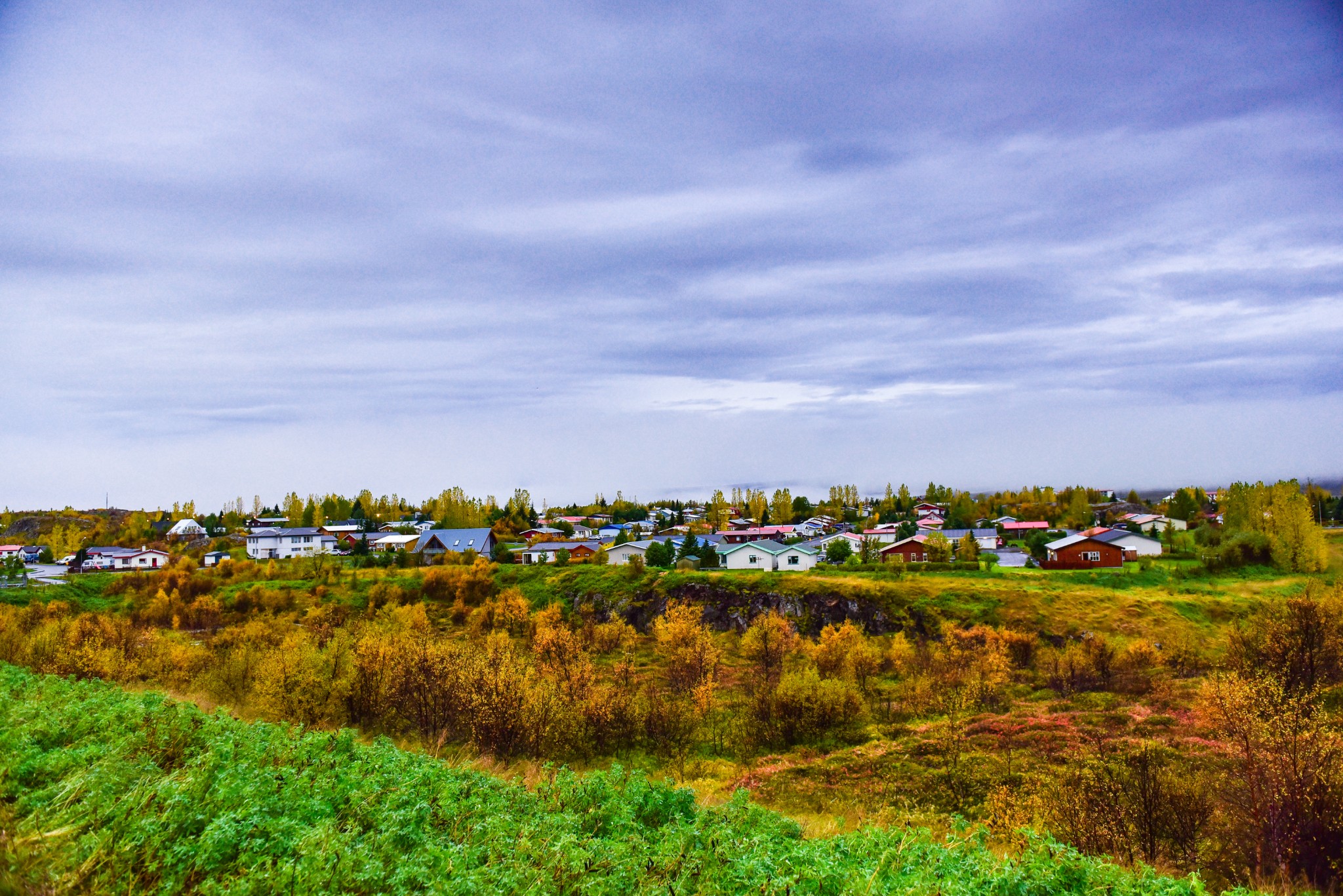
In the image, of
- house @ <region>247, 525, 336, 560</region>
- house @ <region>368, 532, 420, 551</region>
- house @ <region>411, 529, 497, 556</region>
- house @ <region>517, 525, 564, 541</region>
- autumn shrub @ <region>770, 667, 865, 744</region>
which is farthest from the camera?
house @ <region>517, 525, 564, 541</region>

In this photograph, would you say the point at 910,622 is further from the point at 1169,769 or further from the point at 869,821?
the point at 869,821

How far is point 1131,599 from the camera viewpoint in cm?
5100

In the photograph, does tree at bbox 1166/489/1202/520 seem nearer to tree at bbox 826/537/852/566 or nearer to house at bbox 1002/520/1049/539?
house at bbox 1002/520/1049/539

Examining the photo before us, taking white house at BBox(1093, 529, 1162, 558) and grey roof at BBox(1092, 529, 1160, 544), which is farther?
white house at BBox(1093, 529, 1162, 558)

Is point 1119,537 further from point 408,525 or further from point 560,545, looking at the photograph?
point 408,525

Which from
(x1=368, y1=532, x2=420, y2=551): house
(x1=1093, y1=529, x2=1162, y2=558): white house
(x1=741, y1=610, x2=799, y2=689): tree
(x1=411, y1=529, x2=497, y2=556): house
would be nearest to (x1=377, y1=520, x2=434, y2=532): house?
(x1=368, y1=532, x2=420, y2=551): house

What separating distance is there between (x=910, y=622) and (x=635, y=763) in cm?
3280

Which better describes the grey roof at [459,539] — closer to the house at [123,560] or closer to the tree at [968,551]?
the house at [123,560]

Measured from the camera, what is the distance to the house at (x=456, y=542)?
87.9 metres

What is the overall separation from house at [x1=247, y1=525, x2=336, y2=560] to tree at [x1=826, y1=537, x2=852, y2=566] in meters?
71.7

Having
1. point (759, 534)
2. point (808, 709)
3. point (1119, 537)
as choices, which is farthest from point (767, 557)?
point (759, 534)

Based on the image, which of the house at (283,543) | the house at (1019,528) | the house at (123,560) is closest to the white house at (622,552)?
the house at (283,543)

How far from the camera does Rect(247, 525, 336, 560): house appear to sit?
9975 cm

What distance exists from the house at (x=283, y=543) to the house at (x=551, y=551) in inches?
1312
